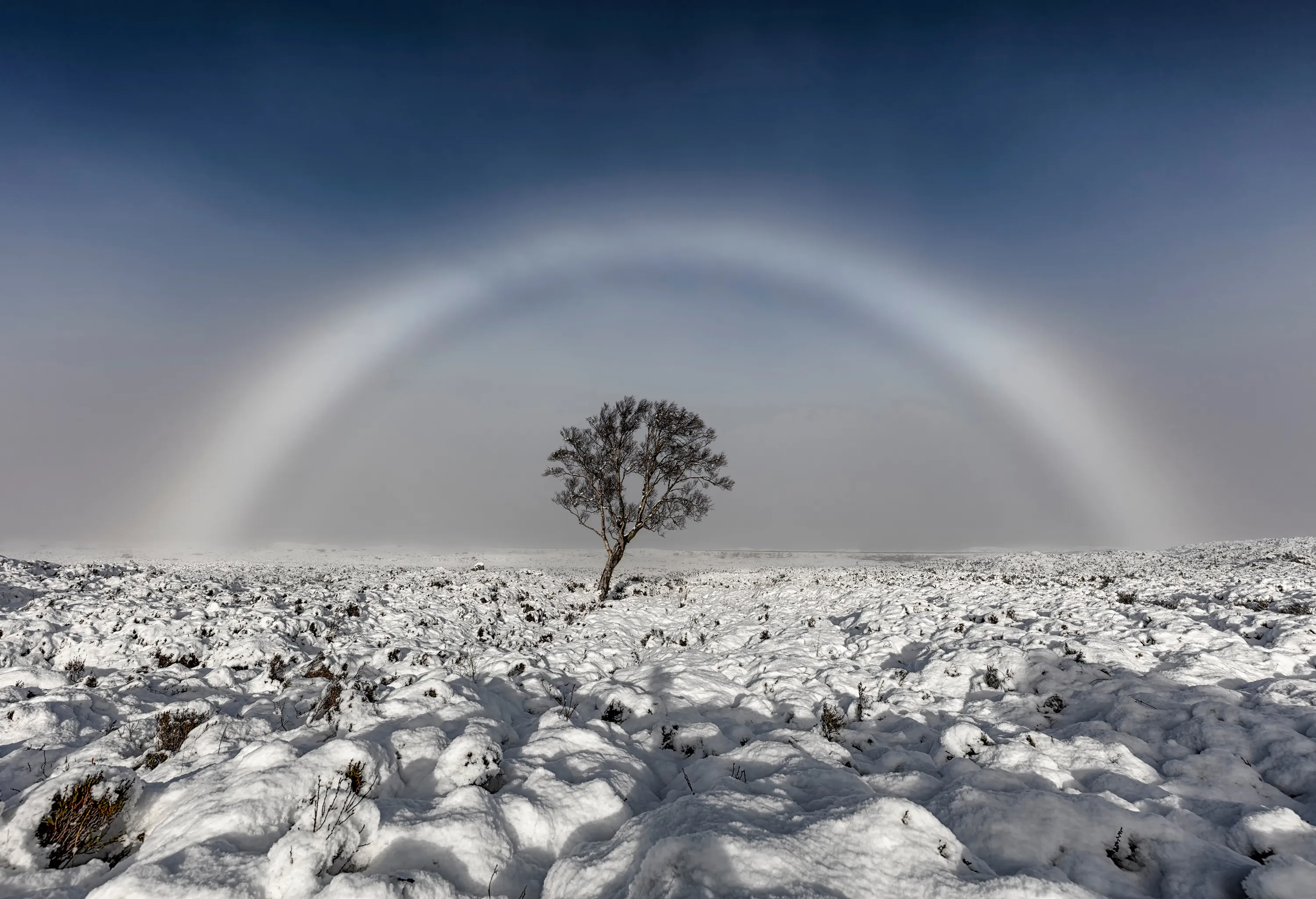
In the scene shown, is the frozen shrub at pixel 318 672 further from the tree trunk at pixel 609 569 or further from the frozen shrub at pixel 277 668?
the tree trunk at pixel 609 569

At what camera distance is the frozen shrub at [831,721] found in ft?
18.5

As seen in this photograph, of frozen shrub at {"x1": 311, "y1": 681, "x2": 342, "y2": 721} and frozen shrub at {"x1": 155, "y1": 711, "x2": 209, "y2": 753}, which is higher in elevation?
frozen shrub at {"x1": 311, "y1": 681, "x2": 342, "y2": 721}

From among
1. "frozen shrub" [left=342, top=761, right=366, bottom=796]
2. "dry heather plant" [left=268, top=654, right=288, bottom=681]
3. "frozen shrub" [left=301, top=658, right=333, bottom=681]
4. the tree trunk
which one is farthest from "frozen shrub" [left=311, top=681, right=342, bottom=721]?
the tree trunk

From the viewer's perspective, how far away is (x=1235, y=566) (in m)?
22.0

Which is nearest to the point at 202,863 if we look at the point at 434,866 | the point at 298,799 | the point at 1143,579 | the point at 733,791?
the point at 298,799

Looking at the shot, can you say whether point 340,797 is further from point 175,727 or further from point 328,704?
point 175,727

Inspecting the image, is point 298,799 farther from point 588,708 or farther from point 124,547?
point 124,547

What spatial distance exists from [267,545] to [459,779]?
7281 cm

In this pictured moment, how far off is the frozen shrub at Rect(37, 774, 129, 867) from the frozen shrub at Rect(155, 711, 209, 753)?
4.58 ft

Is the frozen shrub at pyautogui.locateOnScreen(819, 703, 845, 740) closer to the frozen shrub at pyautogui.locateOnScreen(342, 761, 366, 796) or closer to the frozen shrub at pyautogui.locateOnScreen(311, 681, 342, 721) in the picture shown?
the frozen shrub at pyautogui.locateOnScreen(342, 761, 366, 796)

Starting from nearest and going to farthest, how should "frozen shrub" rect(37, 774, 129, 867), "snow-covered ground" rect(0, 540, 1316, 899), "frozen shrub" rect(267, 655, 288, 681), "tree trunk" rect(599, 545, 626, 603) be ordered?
1. "snow-covered ground" rect(0, 540, 1316, 899)
2. "frozen shrub" rect(37, 774, 129, 867)
3. "frozen shrub" rect(267, 655, 288, 681)
4. "tree trunk" rect(599, 545, 626, 603)

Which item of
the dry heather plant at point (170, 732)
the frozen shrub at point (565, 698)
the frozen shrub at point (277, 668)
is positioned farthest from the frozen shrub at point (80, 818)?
the frozen shrub at point (277, 668)

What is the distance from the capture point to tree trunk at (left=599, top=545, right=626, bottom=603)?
23.1m

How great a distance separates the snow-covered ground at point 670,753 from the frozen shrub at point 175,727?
0.03 meters
